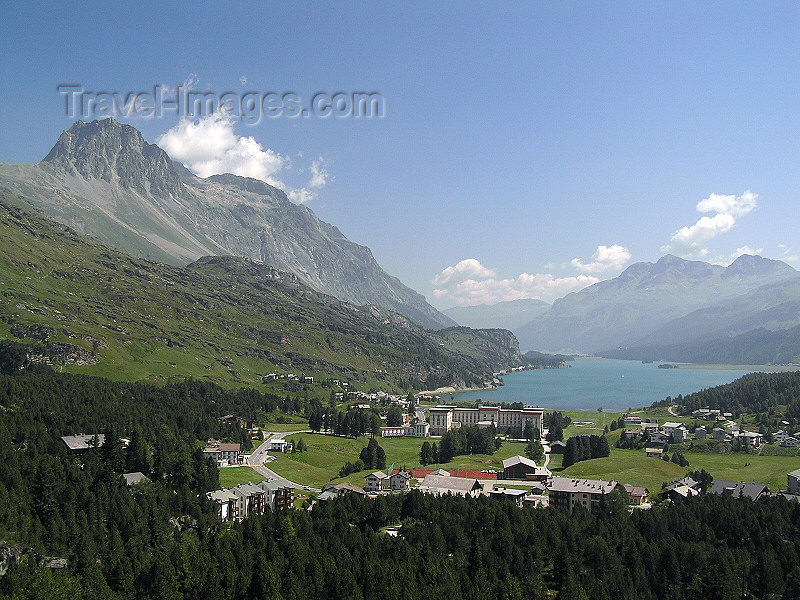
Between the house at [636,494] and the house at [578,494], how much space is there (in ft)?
7.29

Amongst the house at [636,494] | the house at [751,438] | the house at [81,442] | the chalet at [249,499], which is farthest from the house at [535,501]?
the house at [751,438]

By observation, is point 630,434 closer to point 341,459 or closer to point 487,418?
point 487,418

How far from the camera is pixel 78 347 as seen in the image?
642 feet

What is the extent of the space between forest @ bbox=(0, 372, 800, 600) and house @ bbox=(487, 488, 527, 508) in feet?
37.3

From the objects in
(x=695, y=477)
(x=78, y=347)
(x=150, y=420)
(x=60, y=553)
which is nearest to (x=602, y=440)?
(x=695, y=477)

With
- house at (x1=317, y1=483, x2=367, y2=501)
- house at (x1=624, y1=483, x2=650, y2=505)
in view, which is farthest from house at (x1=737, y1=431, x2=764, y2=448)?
house at (x1=317, y1=483, x2=367, y2=501)

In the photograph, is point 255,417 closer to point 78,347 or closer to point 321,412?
point 321,412

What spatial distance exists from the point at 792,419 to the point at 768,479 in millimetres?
59881

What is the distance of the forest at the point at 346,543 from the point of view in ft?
196

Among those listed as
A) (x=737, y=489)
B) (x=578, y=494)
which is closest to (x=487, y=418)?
(x=578, y=494)

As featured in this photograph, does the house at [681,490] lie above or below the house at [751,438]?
below

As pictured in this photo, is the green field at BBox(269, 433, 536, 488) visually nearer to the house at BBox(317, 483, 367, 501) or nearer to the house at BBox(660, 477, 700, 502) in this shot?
the house at BBox(317, 483, 367, 501)

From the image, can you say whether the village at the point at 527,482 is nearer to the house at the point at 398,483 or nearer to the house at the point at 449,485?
the house at the point at 449,485

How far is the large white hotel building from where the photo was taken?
583ft
